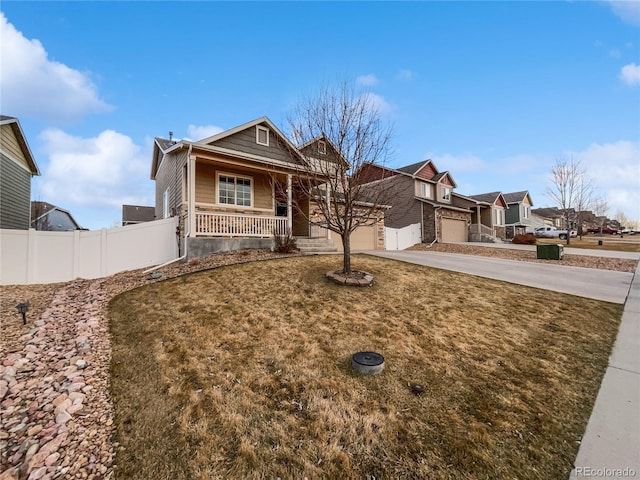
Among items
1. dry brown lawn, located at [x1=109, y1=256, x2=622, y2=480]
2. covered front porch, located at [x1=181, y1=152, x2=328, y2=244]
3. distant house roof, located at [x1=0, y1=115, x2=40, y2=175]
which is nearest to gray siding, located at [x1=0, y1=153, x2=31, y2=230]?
distant house roof, located at [x1=0, y1=115, x2=40, y2=175]

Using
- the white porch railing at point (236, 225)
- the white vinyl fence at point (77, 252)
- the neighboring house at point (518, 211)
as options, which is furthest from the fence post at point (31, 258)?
the neighboring house at point (518, 211)

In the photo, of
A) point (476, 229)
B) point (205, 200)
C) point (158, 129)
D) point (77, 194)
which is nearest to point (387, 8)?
point (205, 200)

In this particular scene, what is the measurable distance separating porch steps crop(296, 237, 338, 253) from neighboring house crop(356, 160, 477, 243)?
9616 mm

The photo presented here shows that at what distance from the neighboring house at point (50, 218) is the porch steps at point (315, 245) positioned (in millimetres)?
23494

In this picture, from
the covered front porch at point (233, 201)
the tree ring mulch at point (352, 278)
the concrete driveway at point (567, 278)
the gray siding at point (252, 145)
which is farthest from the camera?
the gray siding at point (252, 145)

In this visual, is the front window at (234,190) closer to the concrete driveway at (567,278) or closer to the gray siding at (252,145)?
the gray siding at (252,145)

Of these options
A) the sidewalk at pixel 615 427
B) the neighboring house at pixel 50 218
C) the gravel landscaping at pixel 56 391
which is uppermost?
the neighboring house at pixel 50 218

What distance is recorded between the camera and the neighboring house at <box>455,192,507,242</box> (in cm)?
2972

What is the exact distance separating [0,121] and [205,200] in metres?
8.77

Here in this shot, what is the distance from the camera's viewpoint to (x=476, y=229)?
92.7 feet

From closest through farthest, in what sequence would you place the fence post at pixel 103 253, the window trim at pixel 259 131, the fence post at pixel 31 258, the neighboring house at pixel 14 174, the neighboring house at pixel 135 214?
the fence post at pixel 31 258 < the fence post at pixel 103 253 < the neighboring house at pixel 14 174 < the window trim at pixel 259 131 < the neighboring house at pixel 135 214

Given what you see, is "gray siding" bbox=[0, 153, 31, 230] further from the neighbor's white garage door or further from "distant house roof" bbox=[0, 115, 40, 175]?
the neighbor's white garage door

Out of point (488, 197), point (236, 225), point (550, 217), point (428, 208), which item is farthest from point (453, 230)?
point (550, 217)

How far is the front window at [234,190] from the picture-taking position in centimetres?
1232
